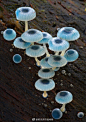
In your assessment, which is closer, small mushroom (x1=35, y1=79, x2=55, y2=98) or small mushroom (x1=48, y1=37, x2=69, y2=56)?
small mushroom (x1=48, y1=37, x2=69, y2=56)

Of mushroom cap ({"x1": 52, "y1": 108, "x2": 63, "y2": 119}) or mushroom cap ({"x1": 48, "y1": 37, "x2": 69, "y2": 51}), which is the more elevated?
mushroom cap ({"x1": 48, "y1": 37, "x2": 69, "y2": 51})

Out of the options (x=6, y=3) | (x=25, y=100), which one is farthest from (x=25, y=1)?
(x=25, y=100)

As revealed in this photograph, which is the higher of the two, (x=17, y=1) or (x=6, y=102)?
(x=17, y=1)

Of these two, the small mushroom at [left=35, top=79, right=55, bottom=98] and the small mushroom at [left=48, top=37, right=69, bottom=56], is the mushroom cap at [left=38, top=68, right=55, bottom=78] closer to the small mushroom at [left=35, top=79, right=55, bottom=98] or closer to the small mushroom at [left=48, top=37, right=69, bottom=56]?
the small mushroom at [left=35, top=79, right=55, bottom=98]

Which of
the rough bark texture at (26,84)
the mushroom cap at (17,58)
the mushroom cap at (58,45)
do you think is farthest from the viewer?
the rough bark texture at (26,84)

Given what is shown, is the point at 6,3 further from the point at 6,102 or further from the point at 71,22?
the point at 6,102

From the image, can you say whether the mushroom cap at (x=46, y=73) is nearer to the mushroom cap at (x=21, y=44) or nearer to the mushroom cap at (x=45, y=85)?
the mushroom cap at (x=45, y=85)

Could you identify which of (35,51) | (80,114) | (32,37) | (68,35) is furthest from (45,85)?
(80,114)

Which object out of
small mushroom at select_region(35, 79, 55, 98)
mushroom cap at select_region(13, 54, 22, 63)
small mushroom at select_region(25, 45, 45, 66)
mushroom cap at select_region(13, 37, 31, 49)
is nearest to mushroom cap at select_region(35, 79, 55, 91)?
small mushroom at select_region(35, 79, 55, 98)

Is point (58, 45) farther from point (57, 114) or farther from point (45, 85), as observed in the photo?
point (57, 114)

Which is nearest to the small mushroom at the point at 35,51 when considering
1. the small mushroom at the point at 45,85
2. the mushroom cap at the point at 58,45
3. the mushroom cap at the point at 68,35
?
the mushroom cap at the point at 58,45

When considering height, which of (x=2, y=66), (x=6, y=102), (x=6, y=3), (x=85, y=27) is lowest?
(x=6, y=102)
